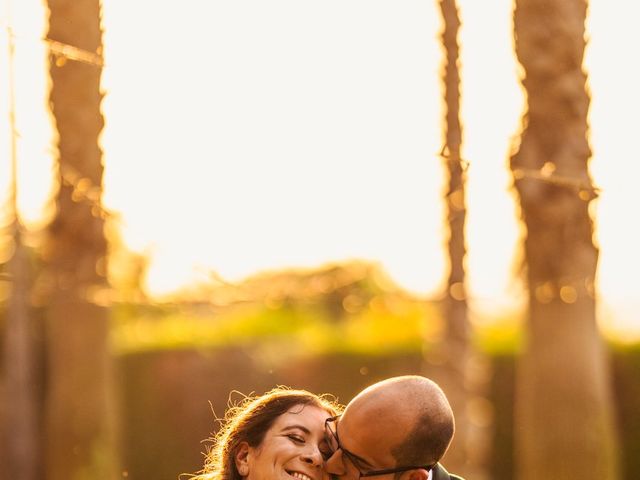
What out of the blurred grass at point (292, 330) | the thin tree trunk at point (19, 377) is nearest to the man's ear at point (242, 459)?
the thin tree trunk at point (19, 377)

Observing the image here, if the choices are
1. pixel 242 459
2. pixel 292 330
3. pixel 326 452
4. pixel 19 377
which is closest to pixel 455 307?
pixel 292 330

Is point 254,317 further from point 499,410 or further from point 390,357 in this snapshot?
point 499,410

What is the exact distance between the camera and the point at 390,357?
39.2 feet

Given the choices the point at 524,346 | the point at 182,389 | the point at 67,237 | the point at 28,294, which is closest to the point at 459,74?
the point at 524,346

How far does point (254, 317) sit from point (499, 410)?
8.51ft

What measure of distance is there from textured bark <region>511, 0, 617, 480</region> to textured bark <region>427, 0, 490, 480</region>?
1141mm

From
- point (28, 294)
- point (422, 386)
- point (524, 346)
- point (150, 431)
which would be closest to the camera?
point (422, 386)

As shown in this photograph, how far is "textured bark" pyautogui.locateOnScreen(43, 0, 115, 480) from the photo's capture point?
881 cm

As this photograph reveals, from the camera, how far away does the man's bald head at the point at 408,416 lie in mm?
3562

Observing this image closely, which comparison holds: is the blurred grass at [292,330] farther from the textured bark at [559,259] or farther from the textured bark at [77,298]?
the textured bark at [559,259]

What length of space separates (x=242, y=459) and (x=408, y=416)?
2.38ft

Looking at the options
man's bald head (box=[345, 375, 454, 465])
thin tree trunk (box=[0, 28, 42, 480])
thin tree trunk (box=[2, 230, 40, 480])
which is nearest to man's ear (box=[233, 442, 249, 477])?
man's bald head (box=[345, 375, 454, 465])

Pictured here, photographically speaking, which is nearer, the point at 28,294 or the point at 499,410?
the point at 28,294

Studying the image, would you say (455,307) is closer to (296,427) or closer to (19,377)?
(19,377)
